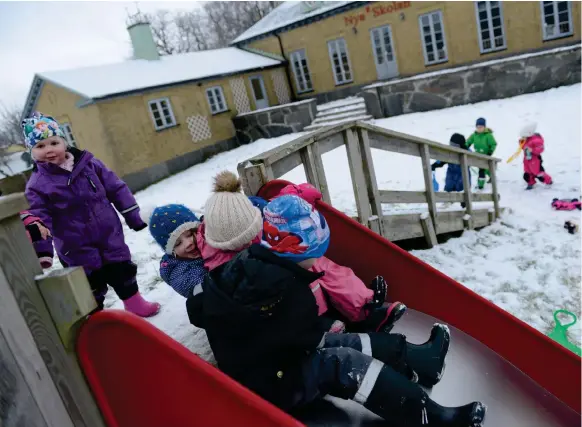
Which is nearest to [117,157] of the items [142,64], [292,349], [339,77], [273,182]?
[142,64]

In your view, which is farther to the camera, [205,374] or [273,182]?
[273,182]

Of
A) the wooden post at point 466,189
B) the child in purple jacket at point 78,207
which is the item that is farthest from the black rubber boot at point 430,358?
the wooden post at point 466,189

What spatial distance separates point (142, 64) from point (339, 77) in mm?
7389

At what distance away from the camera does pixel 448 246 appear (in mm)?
4922

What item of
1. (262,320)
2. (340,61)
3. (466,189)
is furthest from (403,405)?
(340,61)

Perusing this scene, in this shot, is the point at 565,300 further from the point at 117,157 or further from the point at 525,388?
the point at 117,157

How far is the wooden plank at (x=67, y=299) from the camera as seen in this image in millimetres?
1243

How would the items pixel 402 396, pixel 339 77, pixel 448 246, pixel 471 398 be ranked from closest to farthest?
pixel 402 396, pixel 471 398, pixel 448 246, pixel 339 77

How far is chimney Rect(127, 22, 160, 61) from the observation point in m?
14.9

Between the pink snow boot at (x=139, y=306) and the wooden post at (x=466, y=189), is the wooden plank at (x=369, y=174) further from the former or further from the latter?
the pink snow boot at (x=139, y=306)

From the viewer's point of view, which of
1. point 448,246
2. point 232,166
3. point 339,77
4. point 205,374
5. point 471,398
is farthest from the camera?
Answer: point 339,77

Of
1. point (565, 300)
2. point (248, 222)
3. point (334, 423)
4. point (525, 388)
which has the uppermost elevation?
point (248, 222)

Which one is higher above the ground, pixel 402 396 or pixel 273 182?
pixel 273 182

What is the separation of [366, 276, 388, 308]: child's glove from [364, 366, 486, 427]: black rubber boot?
2.06 ft
